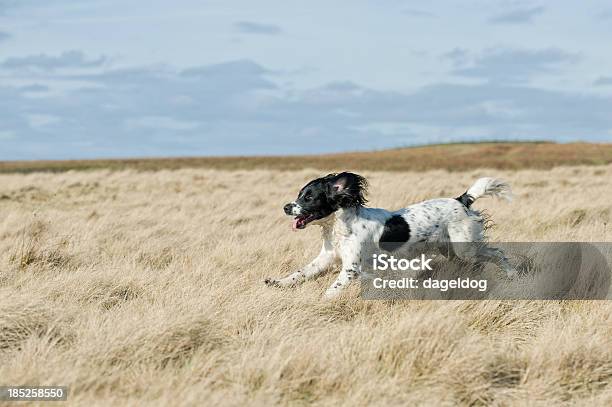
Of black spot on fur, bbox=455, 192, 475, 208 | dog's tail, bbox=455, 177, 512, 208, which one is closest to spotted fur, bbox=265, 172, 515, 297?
black spot on fur, bbox=455, 192, 475, 208

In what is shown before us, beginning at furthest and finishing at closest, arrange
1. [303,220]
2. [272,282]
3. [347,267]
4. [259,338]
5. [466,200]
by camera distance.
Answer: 1. [466,200]
2. [303,220]
3. [272,282]
4. [347,267]
5. [259,338]

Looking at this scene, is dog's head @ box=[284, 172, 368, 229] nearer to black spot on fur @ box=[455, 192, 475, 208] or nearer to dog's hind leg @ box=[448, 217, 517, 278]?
dog's hind leg @ box=[448, 217, 517, 278]

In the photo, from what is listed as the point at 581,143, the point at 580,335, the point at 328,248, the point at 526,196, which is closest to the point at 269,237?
the point at 328,248

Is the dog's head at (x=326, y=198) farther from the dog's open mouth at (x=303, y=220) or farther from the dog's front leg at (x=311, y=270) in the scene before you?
the dog's front leg at (x=311, y=270)

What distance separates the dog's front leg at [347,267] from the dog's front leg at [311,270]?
0.18 metres

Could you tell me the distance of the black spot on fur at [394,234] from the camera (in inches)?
280

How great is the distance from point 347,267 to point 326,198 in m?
0.70

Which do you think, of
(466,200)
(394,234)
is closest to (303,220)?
(394,234)

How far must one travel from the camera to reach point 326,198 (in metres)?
7.04

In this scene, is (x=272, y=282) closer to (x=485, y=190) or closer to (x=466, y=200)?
(x=466, y=200)

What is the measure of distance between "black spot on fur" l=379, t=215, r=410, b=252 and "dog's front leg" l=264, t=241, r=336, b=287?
487 mm

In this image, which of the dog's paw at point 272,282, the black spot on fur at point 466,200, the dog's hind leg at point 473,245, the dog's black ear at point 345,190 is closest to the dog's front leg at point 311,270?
the dog's paw at point 272,282

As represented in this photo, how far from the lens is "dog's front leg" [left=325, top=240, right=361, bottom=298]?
6398mm

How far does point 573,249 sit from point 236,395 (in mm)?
5235
